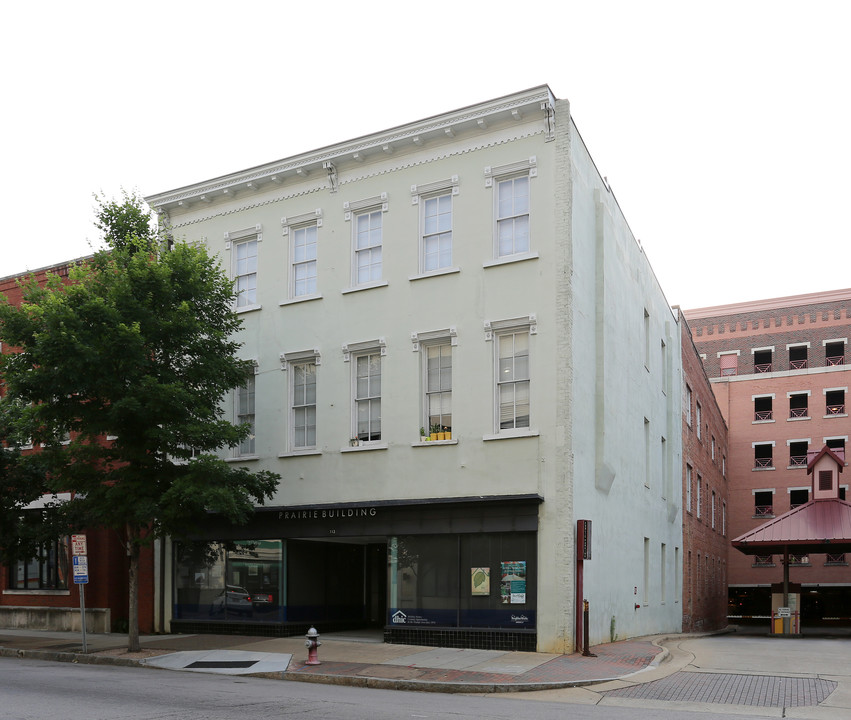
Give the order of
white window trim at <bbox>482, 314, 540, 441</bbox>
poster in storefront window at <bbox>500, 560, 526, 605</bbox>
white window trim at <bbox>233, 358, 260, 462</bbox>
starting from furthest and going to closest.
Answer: white window trim at <bbox>233, 358, 260, 462</bbox> → white window trim at <bbox>482, 314, 540, 441</bbox> → poster in storefront window at <bbox>500, 560, 526, 605</bbox>

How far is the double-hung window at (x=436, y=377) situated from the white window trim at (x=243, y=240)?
16.6ft

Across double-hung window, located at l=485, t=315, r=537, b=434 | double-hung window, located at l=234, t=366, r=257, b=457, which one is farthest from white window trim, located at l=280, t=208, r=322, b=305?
double-hung window, located at l=485, t=315, r=537, b=434

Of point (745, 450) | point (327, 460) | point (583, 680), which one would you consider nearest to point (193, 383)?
point (327, 460)

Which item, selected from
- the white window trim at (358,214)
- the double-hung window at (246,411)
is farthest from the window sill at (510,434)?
the double-hung window at (246,411)

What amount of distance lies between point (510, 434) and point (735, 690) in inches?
273

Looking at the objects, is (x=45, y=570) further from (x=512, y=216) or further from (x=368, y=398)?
(x=512, y=216)

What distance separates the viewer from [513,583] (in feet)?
62.1

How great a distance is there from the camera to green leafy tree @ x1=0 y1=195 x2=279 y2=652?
60.2ft

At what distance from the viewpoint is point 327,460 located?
72.3ft

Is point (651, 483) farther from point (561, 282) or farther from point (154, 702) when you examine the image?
point (154, 702)

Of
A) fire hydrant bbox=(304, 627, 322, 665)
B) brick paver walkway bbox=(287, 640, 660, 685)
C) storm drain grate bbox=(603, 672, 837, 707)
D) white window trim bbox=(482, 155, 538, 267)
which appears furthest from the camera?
white window trim bbox=(482, 155, 538, 267)

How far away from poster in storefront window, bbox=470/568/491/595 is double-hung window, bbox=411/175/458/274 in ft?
21.9

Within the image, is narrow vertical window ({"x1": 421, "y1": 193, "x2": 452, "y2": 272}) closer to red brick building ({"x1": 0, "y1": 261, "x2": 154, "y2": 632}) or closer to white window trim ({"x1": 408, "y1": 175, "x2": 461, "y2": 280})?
white window trim ({"x1": 408, "y1": 175, "x2": 461, "y2": 280})

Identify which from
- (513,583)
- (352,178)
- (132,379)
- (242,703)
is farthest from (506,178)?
(242,703)
